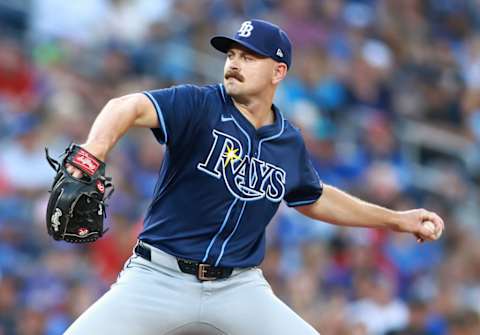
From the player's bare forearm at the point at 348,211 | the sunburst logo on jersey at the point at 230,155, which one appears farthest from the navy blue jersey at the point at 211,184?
the player's bare forearm at the point at 348,211

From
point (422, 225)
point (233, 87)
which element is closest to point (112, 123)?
point (233, 87)

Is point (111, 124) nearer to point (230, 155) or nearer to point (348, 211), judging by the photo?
point (230, 155)

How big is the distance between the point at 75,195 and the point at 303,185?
1446 millimetres

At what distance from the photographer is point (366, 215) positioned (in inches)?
210

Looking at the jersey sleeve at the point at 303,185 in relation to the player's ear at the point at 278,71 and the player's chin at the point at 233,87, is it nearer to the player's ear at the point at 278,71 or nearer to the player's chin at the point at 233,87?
the player's ear at the point at 278,71

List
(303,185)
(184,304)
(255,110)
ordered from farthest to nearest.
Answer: (303,185) < (255,110) < (184,304)

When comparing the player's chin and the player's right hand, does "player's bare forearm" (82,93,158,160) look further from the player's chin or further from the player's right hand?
the player's right hand

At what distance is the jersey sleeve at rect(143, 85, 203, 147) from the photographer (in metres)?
4.53

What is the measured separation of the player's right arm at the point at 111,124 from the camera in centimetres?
414

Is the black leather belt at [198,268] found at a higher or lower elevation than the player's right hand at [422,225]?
lower

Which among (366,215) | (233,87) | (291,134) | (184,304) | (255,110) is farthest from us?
(366,215)

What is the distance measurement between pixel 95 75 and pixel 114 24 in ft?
2.62

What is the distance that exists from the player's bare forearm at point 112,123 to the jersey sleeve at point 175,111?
0.13 meters

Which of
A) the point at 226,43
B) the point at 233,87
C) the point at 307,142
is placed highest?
the point at 226,43
